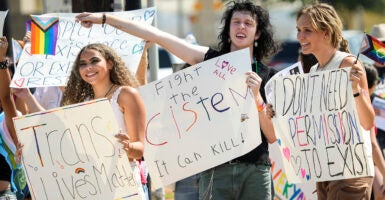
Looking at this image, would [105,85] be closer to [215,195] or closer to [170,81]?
[170,81]

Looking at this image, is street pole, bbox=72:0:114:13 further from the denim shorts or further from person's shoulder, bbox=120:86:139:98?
the denim shorts

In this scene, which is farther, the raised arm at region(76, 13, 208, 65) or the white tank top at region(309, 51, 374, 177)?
the raised arm at region(76, 13, 208, 65)

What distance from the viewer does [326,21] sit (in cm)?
522

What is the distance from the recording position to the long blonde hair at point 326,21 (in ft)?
17.1

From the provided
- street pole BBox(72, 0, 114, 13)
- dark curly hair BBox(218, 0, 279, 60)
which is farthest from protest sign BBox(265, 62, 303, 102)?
street pole BBox(72, 0, 114, 13)

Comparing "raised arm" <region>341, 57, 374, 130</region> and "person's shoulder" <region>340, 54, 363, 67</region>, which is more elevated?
"person's shoulder" <region>340, 54, 363, 67</region>

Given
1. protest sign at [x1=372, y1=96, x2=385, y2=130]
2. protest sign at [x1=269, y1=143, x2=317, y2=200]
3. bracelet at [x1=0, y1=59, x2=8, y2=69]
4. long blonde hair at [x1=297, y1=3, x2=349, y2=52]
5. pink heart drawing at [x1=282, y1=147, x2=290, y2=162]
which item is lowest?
protest sign at [x1=269, y1=143, x2=317, y2=200]

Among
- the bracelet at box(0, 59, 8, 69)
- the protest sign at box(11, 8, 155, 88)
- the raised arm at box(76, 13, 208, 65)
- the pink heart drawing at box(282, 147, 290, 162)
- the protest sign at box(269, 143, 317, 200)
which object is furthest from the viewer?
the protest sign at box(269, 143, 317, 200)

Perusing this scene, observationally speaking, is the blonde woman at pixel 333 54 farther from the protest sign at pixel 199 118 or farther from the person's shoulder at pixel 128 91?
the person's shoulder at pixel 128 91

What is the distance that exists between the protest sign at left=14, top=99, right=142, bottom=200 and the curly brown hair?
43cm

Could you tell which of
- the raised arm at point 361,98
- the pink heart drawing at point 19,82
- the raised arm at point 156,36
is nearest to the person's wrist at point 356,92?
the raised arm at point 361,98

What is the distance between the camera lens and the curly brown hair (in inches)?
214

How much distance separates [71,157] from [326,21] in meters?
1.60

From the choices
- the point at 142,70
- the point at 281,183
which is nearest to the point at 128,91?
the point at 142,70
